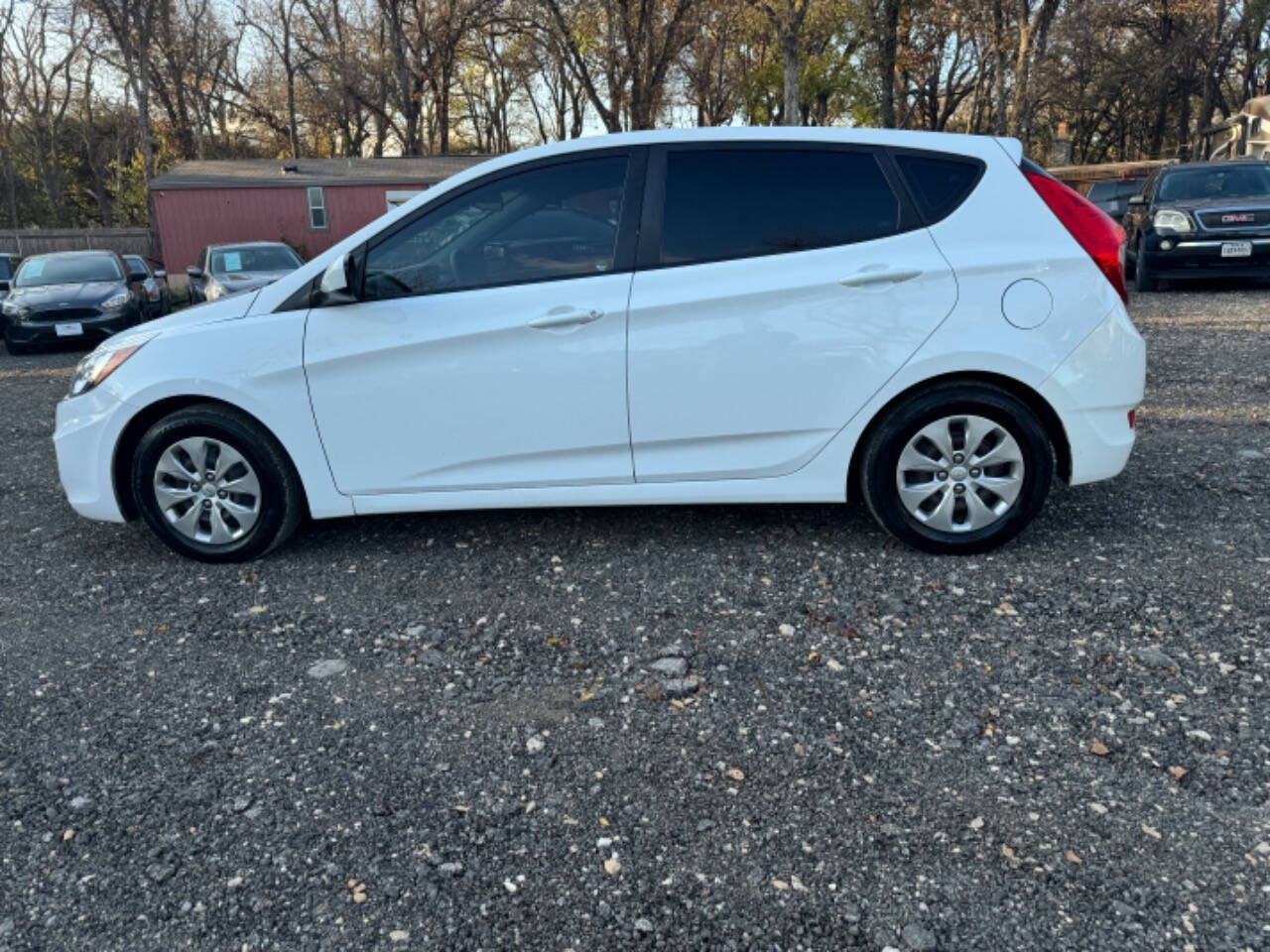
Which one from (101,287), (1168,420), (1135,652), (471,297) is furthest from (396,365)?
(101,287)

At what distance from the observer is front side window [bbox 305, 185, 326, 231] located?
28.2m

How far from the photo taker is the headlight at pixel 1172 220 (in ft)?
41.2

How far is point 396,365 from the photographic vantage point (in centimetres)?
405

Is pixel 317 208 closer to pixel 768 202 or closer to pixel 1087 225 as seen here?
pixel 768 202

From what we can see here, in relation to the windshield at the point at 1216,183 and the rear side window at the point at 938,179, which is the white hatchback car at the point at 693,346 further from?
the windshield at the point at 1216,183

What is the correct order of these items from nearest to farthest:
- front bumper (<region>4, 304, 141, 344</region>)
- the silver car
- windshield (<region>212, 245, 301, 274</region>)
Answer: front bumper (<region>4, 304, 141, 344</region>)
the silver car
windshield (<region>212, 245, 301, 274</region>)

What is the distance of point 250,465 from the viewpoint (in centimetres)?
423

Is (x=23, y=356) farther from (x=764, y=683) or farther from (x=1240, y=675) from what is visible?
(x=1240, y=675)

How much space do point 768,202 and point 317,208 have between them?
88.6 feet

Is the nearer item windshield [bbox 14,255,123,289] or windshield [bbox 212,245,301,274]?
windshield [bbox 14,255,123,289]

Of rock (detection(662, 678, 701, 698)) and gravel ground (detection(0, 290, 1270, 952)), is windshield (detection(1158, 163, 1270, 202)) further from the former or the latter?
rock (detection(662, 678, 701, 698))

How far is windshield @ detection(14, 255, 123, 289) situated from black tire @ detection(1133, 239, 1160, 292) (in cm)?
1449

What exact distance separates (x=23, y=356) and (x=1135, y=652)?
1474 cm

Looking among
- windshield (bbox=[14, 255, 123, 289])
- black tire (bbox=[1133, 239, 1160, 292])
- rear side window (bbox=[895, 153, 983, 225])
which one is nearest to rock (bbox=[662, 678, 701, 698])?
rear side window (bbox=[895, 153, 983, 225])
